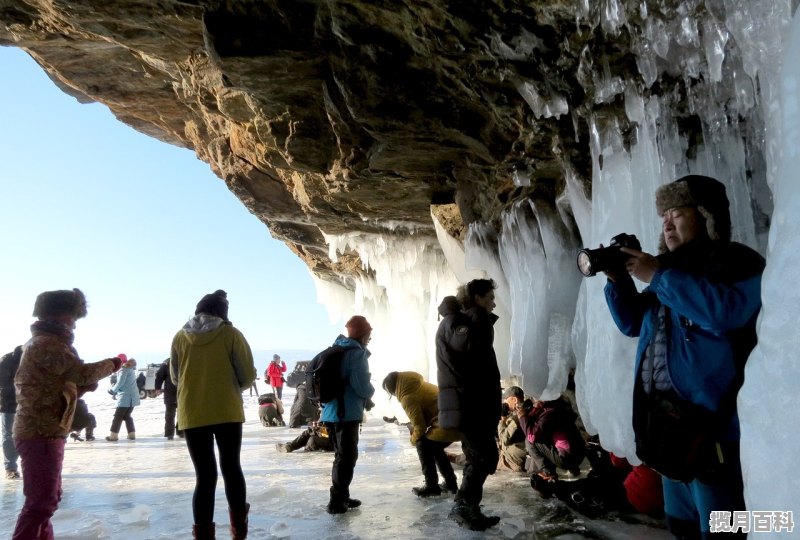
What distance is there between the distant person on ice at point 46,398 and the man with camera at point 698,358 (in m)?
2.81

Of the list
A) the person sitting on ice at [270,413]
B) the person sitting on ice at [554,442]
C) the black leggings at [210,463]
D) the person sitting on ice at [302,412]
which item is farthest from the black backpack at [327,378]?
the person sitting on ice at [270,413]

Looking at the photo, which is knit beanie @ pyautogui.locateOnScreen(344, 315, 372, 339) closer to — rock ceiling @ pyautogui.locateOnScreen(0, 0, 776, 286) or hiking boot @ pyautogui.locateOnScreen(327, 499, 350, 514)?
hiking boot @ pyautogui.locateOnScreen(327, 499, 350, 514)

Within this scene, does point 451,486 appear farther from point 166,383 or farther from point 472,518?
point 166,383

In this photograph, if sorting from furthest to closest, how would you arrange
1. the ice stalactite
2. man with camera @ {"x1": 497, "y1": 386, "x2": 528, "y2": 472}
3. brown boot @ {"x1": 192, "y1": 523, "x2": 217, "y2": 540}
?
the ice stalactite, man with camera @ {"x1": 497, "y1": 386, "x2": 528, "y2": 472}, brown boot @ {"x1": 192, "y1": 523, "x2": 217, "y2": 540}

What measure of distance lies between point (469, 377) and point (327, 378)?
114 cm

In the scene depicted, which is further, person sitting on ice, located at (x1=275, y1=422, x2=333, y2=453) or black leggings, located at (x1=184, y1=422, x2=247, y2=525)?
person sitting on ice, located at (x1=275, y1=422, x2=333, y2=453)

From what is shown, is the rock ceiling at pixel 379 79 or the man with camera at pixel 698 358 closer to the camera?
the man with camera at pixel 698 358

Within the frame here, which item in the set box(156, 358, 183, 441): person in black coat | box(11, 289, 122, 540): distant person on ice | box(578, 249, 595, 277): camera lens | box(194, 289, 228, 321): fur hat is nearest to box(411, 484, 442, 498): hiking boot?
box(194, 289, 228, 321): fur hat

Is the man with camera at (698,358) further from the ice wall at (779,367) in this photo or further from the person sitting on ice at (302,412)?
the person sitting on ice at (302,412)

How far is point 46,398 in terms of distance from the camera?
116 inches

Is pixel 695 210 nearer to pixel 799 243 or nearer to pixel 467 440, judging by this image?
pixel 799 243

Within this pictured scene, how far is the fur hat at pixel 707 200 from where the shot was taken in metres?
2.04

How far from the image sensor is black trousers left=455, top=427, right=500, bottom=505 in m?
3.78

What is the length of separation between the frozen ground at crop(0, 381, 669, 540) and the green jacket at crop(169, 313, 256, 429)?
3.47 ft
